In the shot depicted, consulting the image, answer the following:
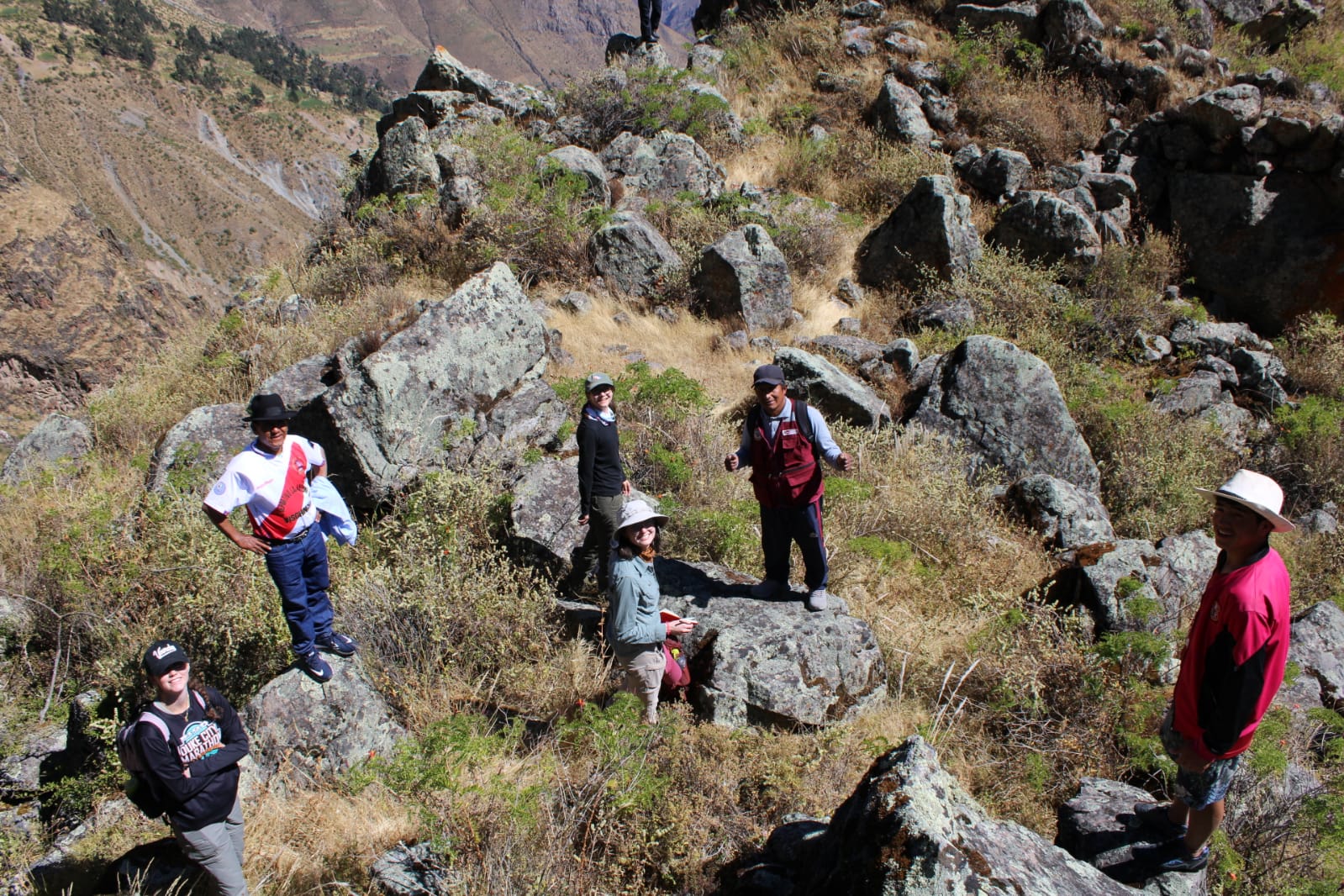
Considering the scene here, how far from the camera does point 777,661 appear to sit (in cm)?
417

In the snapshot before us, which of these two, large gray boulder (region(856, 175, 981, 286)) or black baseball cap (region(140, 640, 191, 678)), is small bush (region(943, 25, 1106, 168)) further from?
black baseball cap (region(140, 640, 191, 678))

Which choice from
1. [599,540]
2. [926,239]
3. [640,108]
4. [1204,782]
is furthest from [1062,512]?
[640,108]

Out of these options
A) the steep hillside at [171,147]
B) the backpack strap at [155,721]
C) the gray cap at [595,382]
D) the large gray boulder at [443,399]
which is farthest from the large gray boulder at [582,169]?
the steep hillside at [171,147]

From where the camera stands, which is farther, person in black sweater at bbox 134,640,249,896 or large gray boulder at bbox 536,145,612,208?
large gray boulder at bbox 536,145,612,208

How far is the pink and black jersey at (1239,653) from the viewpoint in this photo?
2.56 metres

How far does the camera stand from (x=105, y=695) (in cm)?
455

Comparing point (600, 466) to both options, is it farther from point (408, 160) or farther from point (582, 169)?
point (408, 160)

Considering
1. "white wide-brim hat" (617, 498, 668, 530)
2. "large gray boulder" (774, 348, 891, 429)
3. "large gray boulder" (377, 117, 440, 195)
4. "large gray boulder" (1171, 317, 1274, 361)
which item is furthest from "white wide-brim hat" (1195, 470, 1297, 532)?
"large gray boulder" (377, 117, 440, 195)

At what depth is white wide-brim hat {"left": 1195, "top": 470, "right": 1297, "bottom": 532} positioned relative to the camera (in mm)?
2586

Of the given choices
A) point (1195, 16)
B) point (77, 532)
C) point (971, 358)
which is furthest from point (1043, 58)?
point (77, 532)

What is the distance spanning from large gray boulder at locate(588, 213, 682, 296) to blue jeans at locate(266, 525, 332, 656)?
6737 mm

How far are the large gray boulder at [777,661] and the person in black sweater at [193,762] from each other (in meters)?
2.33

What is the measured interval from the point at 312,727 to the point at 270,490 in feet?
4.37

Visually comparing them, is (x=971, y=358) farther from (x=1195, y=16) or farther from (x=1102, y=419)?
(x=1195, y=16)
